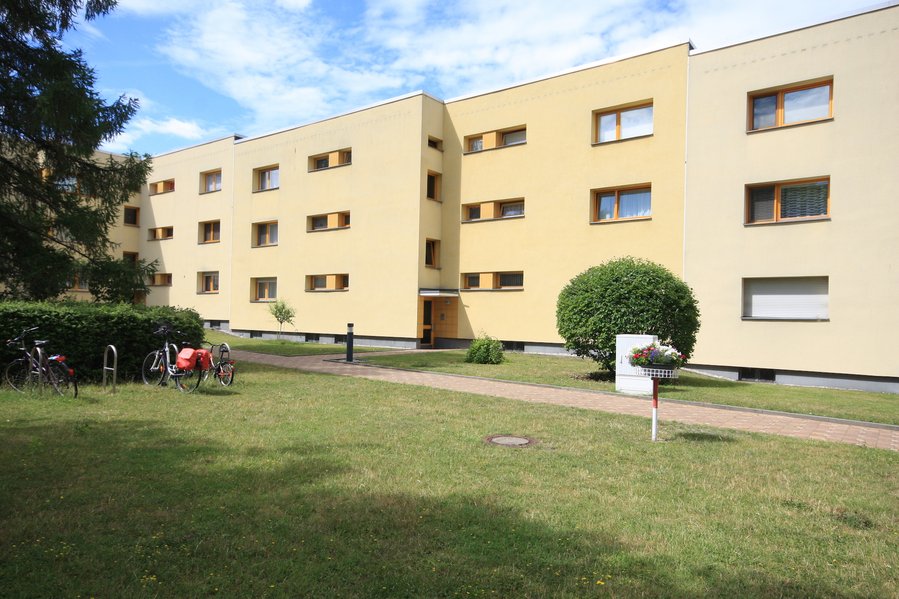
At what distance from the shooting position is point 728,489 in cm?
588

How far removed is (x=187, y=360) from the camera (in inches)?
440

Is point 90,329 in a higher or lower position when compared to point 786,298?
lower

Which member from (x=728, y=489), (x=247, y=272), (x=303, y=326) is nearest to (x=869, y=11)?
(x=728, y=489)

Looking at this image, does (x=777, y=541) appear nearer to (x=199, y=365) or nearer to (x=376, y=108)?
(x=199, y=365)

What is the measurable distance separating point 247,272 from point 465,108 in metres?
14.5

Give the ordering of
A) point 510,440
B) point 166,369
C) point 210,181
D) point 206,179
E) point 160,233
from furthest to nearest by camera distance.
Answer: point 160,233
point 206,179
point 210,181
point 166,369
point 510,440

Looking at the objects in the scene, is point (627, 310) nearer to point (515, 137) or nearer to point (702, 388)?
point (702, 388)

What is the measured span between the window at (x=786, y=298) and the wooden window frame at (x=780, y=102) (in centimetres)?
447

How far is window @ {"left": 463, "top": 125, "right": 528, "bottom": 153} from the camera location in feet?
81.3

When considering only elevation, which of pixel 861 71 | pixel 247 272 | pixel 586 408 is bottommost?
pixel 586 408

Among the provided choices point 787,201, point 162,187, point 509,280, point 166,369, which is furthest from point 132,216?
point 787,201

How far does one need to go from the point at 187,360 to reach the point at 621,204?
52.2 ft

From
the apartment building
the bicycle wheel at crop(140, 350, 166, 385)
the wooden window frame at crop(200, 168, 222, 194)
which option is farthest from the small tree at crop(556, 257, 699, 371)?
the wooden window frame at crop(200, 168, 222, 194)

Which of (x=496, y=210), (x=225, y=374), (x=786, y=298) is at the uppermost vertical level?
(x=496, y=210)
